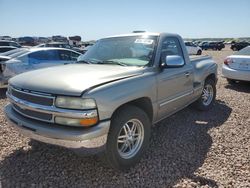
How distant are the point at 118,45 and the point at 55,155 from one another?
201 centimetres

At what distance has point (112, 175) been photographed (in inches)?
130

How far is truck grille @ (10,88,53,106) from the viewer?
2.93m

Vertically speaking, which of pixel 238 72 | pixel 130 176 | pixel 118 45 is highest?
pixel 118 45

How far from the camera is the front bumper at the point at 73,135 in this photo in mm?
2773

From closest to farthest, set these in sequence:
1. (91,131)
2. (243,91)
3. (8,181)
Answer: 1. (91,131)
2. (8,181)
3. (243,91)

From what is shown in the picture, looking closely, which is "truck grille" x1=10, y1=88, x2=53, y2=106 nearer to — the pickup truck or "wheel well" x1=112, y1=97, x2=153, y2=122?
the pickup truck

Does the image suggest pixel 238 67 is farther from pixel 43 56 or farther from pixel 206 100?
pixel 43 56

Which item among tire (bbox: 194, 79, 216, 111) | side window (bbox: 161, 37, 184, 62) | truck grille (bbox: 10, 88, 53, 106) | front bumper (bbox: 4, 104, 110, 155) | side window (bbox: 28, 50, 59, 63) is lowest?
tire (bbox: 194, 79, 216, 111)

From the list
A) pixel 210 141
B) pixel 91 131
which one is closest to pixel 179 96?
pixel 210 141

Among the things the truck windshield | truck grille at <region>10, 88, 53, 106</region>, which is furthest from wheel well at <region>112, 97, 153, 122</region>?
truck grille at <region>10, 88, 53, 106</region>

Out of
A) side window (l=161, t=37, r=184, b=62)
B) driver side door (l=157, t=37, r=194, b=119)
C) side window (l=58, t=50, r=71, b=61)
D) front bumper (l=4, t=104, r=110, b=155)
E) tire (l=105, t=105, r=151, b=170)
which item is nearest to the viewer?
front bumper (l=4, t=104, r=110, b=155)

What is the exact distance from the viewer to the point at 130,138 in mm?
3516

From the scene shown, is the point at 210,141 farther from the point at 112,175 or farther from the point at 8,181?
the point at 8,181

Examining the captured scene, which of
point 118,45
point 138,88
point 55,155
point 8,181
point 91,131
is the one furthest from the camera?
point 118,45
